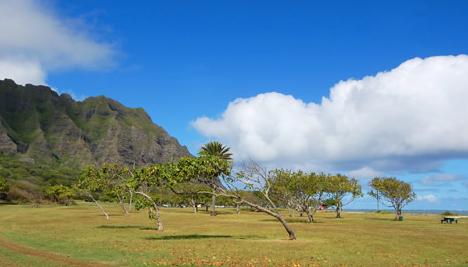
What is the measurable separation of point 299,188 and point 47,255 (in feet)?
211

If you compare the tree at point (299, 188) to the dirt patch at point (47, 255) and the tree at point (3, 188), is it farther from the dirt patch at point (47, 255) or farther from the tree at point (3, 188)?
the tree at point (3, 188)

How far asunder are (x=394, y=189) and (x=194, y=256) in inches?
3589

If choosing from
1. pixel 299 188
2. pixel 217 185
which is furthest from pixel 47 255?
pixel 299 188

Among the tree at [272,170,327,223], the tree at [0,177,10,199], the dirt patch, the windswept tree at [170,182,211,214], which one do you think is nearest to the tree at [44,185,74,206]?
the tree at [0,177,10,199]

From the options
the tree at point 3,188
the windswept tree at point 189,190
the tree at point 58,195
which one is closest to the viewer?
the windswept tree at point 189,190

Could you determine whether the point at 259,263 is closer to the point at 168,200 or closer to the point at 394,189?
the point at 394,189

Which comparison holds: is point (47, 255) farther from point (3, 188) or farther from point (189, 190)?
point (3, 188)

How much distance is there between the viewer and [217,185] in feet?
150

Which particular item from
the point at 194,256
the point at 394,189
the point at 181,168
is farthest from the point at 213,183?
the point at 394,189

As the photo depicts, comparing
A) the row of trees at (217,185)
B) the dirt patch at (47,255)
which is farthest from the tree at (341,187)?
the dirt patch at (47,255)

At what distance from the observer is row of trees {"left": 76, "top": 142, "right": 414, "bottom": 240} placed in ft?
145

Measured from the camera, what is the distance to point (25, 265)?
82.0 feet

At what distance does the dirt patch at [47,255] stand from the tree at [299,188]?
56797 mm

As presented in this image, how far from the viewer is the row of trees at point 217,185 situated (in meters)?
44.3
